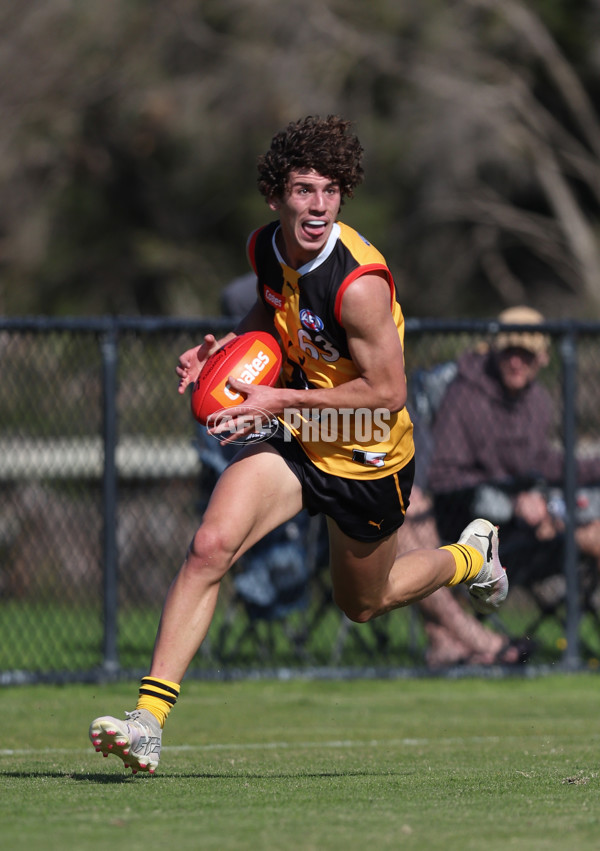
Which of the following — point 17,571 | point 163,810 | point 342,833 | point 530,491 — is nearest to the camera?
point 342,833

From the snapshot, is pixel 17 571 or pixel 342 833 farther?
pixel 17 571

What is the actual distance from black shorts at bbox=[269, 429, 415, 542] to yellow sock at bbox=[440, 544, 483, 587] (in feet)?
1.80

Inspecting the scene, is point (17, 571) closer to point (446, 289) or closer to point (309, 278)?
point (309, 278)

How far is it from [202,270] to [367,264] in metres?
21.7

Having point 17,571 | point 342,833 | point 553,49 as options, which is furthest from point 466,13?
point 342,833

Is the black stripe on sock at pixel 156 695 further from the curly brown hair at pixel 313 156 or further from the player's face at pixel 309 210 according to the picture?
the curly brown hair at pixel 313 156

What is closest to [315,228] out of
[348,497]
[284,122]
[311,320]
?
[311,320]

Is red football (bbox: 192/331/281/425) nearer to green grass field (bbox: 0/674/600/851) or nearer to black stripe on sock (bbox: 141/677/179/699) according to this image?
black stripe on sock (bbox: 141/677/179/699)

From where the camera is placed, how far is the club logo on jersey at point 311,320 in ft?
17.0

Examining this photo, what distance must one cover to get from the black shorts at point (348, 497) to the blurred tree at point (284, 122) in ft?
65.8

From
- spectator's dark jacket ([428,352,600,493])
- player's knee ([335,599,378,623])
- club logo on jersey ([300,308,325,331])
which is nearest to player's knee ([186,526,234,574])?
player's knee ([335,599,378,623])

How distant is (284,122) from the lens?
25516mm

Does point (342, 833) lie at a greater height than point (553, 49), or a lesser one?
lesser

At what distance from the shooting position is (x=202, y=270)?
26578 millimetres
